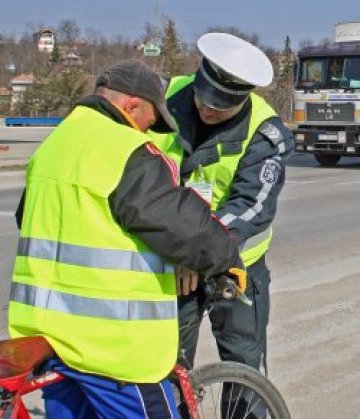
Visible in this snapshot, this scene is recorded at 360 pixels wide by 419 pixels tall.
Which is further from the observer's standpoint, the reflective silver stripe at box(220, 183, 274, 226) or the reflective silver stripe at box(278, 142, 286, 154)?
the reflective silver stripe at box(278, 142, 286, 154)

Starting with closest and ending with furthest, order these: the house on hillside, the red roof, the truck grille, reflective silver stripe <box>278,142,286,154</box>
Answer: reflective silver stripe <box>278,142,286,154</box>, the truck grille, the house on hillside, the red roof

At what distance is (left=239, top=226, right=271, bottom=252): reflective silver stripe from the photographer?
3.33 meters

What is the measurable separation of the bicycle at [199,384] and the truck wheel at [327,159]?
18703 millimetres

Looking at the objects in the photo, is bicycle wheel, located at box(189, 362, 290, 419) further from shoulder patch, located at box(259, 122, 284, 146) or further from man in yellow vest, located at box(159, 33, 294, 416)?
shoulder patch, located at box(259, 122, 284, 146)

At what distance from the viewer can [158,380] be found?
263 cm

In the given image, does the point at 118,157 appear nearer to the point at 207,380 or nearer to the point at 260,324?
the point at 207,380

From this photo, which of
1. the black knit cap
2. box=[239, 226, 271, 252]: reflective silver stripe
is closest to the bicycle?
box=[239, 226, 271, 252]: reflective silver stripe

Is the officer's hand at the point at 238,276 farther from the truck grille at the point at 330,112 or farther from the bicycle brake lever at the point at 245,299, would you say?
the truck grille at the point at 330,112

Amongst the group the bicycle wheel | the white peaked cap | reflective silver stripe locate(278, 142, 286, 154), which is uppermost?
the white peaked cap

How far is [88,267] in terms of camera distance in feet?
8.05

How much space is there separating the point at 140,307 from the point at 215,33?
1253mm

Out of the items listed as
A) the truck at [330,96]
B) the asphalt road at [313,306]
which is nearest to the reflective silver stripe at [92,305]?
the asphalt road at [313,306]

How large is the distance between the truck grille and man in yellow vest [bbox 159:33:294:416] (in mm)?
17012

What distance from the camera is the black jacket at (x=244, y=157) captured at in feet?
10.7
